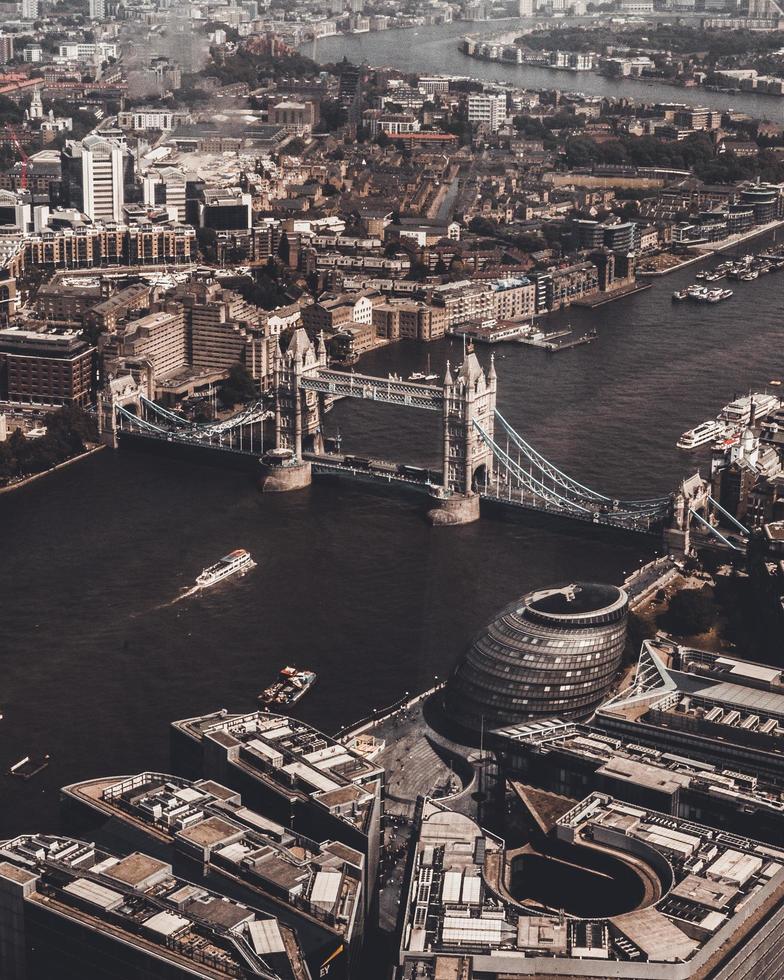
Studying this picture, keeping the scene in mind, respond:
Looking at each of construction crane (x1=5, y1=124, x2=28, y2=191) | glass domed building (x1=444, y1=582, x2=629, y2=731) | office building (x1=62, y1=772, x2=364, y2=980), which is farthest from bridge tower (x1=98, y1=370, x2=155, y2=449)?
construction crane (x1=5, y1=124, x2=28, y2=191)

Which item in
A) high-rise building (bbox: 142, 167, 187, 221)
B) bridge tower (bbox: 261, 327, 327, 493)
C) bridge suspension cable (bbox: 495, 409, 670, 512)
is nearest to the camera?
bridge suspension cable (bbox: 495, 409, 670, 512)

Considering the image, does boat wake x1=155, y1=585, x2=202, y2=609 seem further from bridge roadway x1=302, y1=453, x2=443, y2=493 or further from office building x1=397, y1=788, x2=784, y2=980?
office building x1=397, y1=788, x2=784, y2=980

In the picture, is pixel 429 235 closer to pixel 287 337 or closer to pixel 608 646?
pixel 287 337

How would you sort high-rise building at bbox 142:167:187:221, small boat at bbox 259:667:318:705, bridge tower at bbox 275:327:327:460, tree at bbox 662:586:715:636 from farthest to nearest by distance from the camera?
high-rise building at bbox 142:167:187:221, bridge tower at bbox 275:327:327:460, tree at bbox 662:586:715:636, small boat at bbox 259:667:318:705

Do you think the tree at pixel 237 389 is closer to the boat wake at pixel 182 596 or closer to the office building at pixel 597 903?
the boat wake at pixel 182 596

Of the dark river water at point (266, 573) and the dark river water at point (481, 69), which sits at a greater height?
the dark river water at point (481, 69)

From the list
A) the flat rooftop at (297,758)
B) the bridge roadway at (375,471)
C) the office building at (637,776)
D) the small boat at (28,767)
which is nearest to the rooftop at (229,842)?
the flat rooftop at (297,758)

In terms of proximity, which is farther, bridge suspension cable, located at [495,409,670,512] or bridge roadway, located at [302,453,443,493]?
bridge roadway, located at [302,453,443,493]

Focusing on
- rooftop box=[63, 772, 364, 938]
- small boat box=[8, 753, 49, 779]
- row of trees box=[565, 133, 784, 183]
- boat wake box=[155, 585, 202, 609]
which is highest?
row of trees box=[565, 133, 784, 183]
